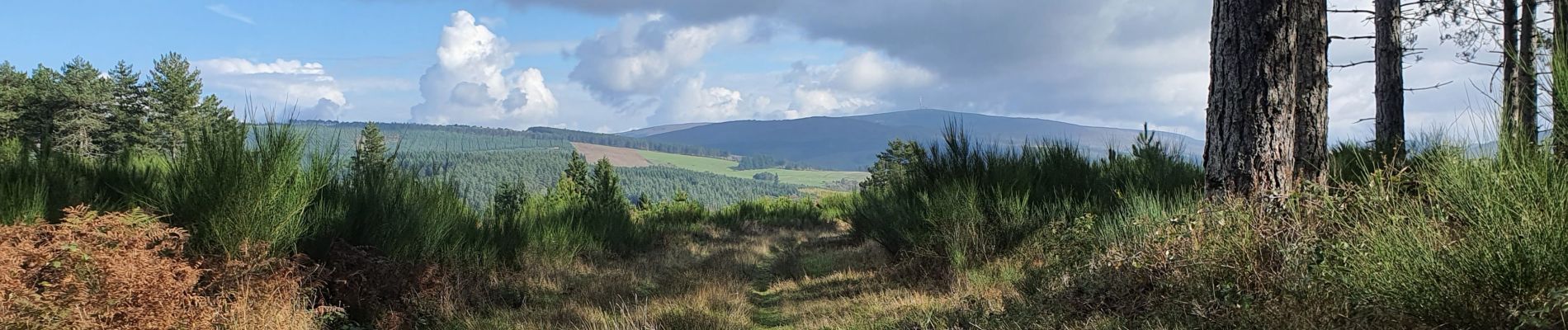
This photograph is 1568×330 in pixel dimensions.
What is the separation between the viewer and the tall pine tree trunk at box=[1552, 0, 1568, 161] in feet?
6.80

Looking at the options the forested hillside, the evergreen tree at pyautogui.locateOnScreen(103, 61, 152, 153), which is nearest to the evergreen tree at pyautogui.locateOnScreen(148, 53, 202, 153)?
the evergreen tree at pyautogui.locateOnScreen(103, 61, 152, 153)

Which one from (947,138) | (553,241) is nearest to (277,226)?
(553,241)

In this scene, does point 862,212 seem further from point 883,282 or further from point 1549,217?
point 1549,217

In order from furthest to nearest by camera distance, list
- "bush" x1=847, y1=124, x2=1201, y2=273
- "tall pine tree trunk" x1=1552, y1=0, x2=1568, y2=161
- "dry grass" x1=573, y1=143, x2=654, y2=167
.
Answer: "dry grass" x1=573, y1=143, x2=654, y2=167, "bush" x1=847, y1=124, x2=1201, y2=273, "tall pine tree trunk" x1=1552, y1=0, x2=1568, y2=161

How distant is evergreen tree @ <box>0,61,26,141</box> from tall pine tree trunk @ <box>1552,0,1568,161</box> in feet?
116

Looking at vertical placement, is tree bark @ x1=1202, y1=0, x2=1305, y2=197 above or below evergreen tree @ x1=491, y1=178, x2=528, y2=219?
above

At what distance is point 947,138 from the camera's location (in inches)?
287

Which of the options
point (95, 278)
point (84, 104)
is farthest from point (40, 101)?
point (95, 278)

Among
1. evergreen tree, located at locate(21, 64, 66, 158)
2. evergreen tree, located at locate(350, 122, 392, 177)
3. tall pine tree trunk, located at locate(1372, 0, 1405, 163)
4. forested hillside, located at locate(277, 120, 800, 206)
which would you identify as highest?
evergreen tree, located at locate(21, 64, 66, 158)

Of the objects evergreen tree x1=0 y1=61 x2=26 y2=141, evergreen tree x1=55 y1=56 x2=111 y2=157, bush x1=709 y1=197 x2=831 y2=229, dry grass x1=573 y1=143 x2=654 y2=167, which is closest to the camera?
bush x1=709 y1=197 x2=831 y2=229

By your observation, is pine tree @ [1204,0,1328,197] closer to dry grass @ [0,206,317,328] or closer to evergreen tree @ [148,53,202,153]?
dry grass @ [0,206,317,328]

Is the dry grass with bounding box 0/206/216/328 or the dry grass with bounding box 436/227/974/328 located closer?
the dry grass with bounding box 0/206/216/328

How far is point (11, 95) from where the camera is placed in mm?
28953

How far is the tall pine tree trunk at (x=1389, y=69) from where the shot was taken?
339 inches
